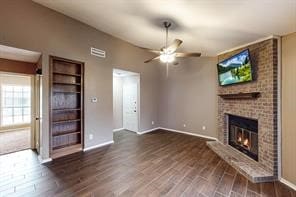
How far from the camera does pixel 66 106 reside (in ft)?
→ 13.5

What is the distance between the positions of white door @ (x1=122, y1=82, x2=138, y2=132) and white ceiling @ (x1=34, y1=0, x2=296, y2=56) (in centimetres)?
248

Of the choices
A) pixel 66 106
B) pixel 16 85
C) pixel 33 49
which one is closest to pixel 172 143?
pixel 66 106

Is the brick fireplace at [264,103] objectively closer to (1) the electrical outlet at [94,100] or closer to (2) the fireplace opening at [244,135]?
(2) the fireplace opening at [244,135]

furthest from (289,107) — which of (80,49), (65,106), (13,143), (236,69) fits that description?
(13,143)

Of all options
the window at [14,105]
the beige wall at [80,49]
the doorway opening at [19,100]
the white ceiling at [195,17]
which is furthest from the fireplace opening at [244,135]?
the window at [14,105]

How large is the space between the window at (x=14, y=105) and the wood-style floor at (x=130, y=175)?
4.18m

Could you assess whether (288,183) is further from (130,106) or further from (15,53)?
(15,53)

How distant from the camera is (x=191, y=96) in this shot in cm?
594

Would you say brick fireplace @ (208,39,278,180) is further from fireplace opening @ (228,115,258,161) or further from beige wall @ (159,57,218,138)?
beige wall @ (159,57,218,138)

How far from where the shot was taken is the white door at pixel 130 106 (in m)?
6.27

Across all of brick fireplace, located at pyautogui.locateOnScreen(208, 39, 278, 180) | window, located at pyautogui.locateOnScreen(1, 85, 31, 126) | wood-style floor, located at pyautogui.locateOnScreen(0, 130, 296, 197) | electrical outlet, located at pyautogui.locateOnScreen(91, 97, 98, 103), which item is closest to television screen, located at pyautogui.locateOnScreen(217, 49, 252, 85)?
brick fireplace, located at pyautogui.locateOnScreen(208, 39, 278, 180)

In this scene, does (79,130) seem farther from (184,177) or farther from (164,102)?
(164,102)

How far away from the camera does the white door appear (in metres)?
6.27

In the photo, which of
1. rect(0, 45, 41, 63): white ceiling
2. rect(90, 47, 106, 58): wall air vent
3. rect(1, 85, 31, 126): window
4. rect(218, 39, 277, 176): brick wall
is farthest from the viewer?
rect(1, 85, 31, 126): window
